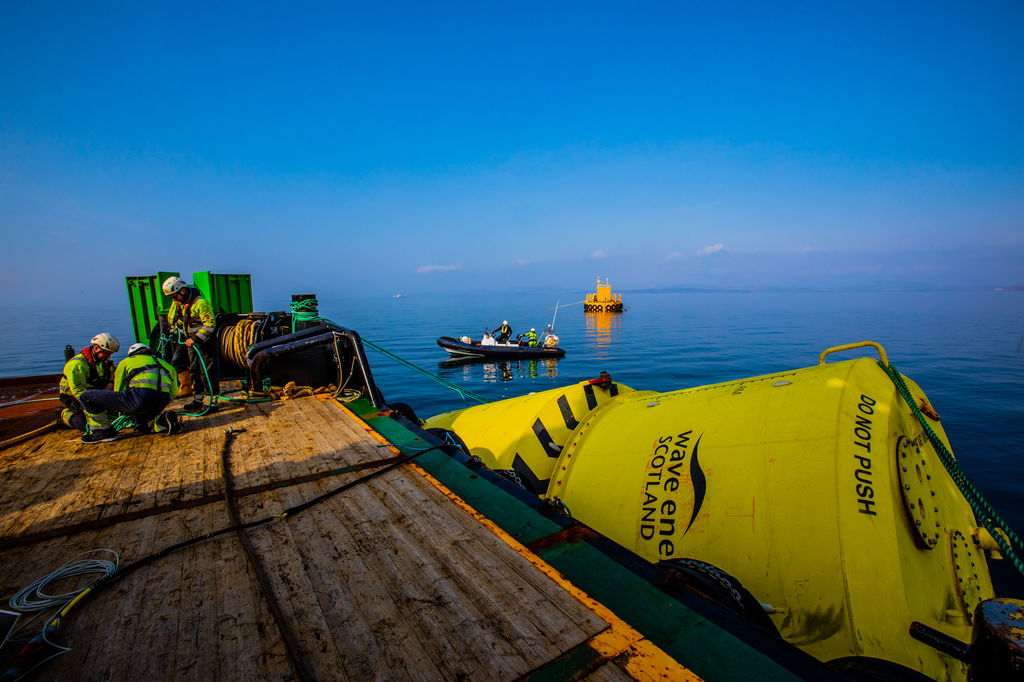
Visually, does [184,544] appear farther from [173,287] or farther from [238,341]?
[173,287]

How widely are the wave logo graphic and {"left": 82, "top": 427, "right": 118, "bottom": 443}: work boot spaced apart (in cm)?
682

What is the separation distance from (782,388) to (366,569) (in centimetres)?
413

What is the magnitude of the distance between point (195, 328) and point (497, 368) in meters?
22.4

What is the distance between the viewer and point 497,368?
30.8 meters

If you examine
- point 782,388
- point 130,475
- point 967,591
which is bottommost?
point 967,591

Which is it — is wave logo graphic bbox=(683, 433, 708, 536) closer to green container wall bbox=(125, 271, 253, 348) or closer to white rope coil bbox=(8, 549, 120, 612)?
white rope coil bbox=(8, 549, 120, 612)

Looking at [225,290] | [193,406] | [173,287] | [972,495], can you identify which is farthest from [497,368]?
[972,495]

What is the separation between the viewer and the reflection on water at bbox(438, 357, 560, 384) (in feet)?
91.9

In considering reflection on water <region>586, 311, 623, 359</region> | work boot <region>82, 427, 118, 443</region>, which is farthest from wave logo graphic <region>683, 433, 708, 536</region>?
reflection on water <region>586, 311, 623, 359</region>

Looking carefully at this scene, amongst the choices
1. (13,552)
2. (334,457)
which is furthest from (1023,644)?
(13,552)

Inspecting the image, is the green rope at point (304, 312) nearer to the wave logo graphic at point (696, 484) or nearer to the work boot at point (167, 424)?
the work boot at point (167, 424)

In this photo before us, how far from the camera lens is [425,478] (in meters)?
4.11

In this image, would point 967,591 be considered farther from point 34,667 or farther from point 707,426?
point 34,667

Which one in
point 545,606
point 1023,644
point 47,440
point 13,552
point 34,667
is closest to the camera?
point 1023,644
